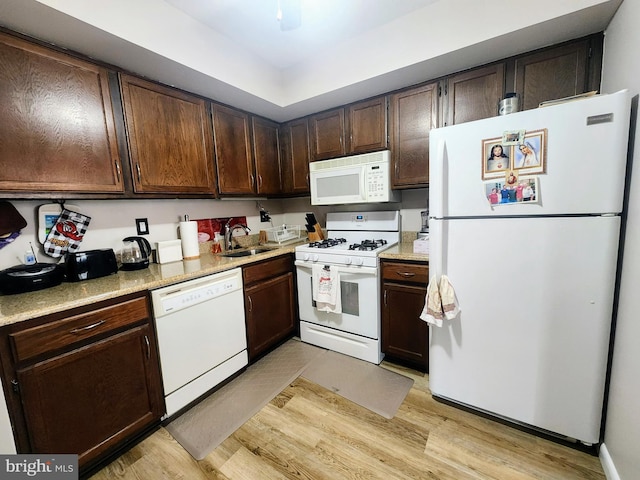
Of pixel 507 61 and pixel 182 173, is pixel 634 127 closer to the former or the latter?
pixel 507 61

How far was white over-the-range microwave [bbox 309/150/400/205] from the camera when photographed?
7.12 feet

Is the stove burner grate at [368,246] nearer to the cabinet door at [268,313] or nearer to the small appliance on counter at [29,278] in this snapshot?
the cabinet door at [268,313]

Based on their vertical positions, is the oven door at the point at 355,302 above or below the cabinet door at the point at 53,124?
below

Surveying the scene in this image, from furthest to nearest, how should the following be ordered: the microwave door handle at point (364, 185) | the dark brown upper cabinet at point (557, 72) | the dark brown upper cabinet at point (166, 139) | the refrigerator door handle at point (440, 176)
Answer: the microwave door handle at point (364, 185) → the dark brown upper cabinet at point (166, 139) → the dark brown upper cabinet at point (557, 72) → the refrigerator door handle at point (440, 176)

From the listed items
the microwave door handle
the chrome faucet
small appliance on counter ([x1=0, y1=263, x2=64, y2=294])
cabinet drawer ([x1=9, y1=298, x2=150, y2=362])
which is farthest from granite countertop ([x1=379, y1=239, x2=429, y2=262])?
small appliance on counter ([x1=0, y1=263, x2=64, y2=294])

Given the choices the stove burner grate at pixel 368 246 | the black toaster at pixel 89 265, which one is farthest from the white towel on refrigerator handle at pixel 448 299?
the black toaster at pixel 89 265

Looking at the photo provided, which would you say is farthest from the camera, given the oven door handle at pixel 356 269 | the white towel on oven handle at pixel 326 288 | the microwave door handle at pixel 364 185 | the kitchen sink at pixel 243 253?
the kitchen sink at pixel 243 253

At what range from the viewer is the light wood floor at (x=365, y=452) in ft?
4.10

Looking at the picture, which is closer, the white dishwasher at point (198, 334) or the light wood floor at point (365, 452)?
the light wood floor at point (365, 452)

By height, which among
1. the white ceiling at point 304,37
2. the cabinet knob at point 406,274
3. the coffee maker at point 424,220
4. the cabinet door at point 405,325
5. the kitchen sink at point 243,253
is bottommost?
the cabinet door at point 405,325

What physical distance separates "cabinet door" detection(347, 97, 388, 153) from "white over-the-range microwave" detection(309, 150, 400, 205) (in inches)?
3.9

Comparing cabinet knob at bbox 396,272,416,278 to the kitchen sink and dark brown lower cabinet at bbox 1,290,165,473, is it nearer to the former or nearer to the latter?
the kitchen sink

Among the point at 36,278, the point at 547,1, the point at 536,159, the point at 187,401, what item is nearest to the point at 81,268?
the point at 36,278

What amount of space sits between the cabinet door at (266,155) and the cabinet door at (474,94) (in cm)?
162
